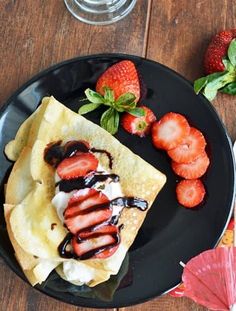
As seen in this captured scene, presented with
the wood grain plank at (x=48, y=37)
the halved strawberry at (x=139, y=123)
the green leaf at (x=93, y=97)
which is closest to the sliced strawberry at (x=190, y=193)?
the halved strawberry at (x=139, y=123)

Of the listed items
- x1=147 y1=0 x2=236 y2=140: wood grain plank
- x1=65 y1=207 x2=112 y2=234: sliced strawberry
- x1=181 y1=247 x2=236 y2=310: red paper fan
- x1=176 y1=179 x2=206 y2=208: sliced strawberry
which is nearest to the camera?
x1=181 y1=247 x2=236 y2=310: red paper fan

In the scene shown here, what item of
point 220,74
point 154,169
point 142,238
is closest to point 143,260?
point 142,238

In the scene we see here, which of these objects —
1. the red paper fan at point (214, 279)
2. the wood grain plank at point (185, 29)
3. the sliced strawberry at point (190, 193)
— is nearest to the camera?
the red paper fan at point (214, 279)

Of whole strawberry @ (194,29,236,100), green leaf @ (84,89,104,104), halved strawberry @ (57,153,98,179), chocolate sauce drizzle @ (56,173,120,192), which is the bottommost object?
chocolate sauce drizzle @ (56,173,120,192)

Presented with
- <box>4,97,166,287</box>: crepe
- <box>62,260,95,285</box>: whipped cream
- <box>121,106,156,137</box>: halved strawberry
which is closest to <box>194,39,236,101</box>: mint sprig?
<box>121,106,156,137</box>: halved strawberry

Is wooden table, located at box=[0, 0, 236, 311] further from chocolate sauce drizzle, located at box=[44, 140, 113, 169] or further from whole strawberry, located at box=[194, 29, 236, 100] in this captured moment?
chocolate sauce drizzle, located at box=[44, 140, 113, 169]

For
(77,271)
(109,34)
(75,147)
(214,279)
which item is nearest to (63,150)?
(75,147)

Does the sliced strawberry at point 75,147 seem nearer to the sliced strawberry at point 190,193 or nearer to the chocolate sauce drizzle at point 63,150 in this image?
the chocolate sauce drizzle at point 63,150

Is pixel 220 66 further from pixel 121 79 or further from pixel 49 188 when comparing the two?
pixel 49 188
